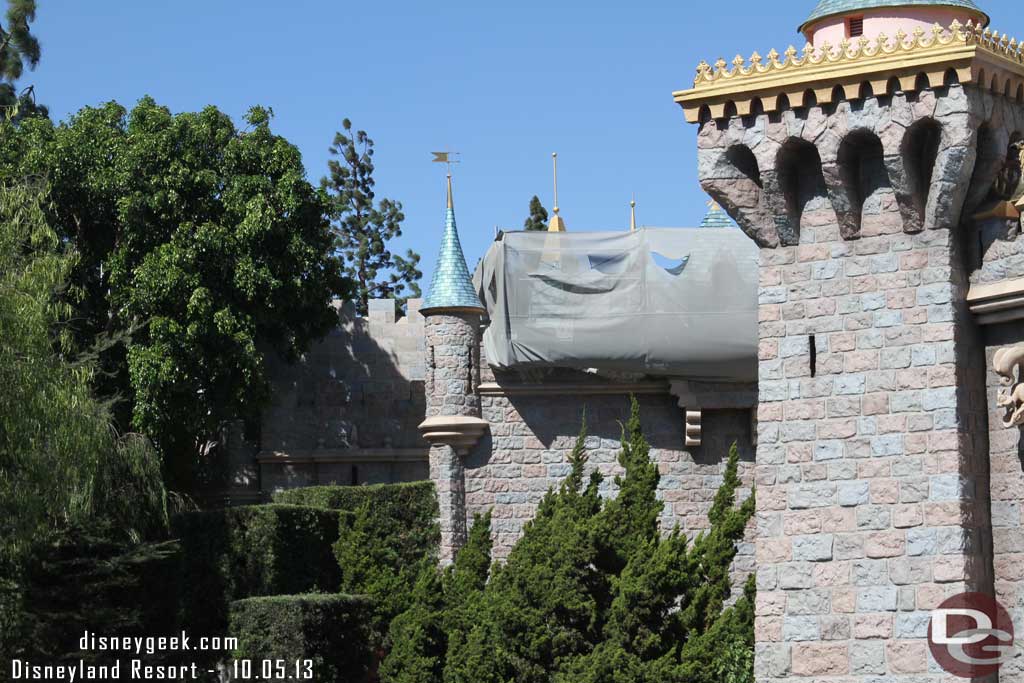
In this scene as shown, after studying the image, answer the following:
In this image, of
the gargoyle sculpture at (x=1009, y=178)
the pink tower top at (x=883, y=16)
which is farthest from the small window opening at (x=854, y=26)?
the gargoyle sculpture at (x=1009, y=178)

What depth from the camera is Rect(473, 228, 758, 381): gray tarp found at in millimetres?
29625

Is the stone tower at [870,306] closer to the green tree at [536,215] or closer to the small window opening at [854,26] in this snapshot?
the small window opening at [854,26]

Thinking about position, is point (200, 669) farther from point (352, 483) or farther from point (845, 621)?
point (845, 621)

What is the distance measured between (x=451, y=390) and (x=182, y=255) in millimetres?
5901

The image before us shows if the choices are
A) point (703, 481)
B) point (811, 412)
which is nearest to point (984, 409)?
point (811, 412)

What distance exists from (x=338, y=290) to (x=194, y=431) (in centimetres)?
413

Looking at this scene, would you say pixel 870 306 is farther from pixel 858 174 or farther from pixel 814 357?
pixel 858 174

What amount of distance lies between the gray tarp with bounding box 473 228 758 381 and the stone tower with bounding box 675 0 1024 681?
1015 cm

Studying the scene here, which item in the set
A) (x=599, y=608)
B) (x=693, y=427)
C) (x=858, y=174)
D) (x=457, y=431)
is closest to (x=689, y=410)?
(x=693, y=427)

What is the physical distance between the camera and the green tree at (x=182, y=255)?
32.6 m

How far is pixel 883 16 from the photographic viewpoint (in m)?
19.3

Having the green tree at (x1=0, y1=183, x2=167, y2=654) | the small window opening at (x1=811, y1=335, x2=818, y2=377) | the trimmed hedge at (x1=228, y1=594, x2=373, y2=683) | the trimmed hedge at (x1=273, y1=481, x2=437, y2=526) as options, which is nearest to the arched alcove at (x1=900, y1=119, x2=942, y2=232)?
the small window opening at (x1=811, y1=335, x2=818, y2=377)

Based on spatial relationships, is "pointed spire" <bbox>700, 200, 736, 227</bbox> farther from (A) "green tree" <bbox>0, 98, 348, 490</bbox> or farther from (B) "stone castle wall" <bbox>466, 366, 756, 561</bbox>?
→ (A) "green tree" <bbox>0, 98, 348, 490</bbox>

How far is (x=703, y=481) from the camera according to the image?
29859 mm
